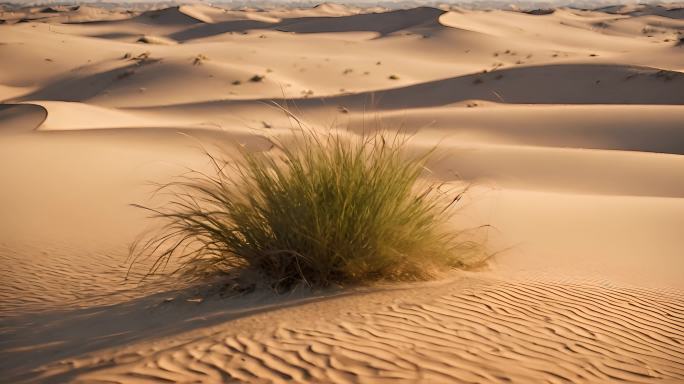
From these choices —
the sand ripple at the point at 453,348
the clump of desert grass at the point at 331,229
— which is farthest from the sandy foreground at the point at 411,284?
the clump of desert grass at the point at 331,229

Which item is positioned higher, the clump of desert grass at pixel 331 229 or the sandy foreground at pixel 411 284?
the clump of desert grass at pixel 331 229

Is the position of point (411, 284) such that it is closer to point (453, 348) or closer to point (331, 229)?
point (331, 229)

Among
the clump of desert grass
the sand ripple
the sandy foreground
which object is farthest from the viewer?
the clump of desert grass

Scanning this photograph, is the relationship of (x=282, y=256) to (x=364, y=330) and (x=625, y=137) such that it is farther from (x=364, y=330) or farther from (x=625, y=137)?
(x=625, y=137)

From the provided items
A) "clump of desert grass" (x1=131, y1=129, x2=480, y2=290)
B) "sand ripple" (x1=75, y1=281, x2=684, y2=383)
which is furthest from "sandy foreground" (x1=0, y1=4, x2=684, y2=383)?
"clump of desert grass" (x1=131, y1=129, x2=480, y2=290)

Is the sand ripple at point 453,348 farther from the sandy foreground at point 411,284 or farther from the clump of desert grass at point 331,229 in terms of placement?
the clump of desert grass at point 331,229

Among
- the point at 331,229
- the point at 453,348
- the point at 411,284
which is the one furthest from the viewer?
the point at 411,284

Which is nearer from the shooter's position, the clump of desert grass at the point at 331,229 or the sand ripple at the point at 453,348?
the sand ripple at the point at 453,348

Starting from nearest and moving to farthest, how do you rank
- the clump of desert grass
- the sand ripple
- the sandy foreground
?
the sand ripple
the sandy foreground
the clump of desert grass

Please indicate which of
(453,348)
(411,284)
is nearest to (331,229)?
(411,284)

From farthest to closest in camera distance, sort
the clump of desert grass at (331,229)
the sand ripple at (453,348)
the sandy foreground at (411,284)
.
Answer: the clump of desert grass at (331,229), the sandy foreground at (411,284), the sand ripple at (453,348)

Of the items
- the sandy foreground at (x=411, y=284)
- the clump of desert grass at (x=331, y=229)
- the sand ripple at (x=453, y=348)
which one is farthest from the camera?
the clump of desert grass at (x=331, y=229)

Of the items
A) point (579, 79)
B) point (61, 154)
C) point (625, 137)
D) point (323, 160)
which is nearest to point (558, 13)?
point (579, 79)

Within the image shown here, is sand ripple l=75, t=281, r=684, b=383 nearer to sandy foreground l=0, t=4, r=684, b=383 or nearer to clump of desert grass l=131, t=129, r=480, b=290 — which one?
sandy foreground l=0, t=4, r=684, b=383
